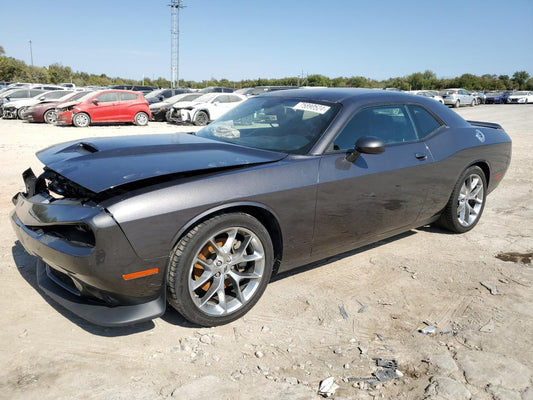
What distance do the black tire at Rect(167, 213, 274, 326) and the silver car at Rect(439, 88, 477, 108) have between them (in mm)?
32067

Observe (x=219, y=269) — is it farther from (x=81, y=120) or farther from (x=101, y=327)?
(x=81, y=120)

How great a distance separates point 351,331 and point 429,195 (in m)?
1.83

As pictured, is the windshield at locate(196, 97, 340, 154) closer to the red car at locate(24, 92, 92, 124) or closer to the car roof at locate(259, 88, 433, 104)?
the car roof at locate(259, 88, 433, 104)

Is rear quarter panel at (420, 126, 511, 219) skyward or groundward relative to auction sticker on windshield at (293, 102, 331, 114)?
groundward

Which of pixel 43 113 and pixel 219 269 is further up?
pixel 219 269

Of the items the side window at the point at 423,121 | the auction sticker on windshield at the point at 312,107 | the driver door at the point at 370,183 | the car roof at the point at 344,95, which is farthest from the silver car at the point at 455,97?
the auction sticker on windshield at the point at 312,107

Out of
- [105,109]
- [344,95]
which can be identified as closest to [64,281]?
[344,95]

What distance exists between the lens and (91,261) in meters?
2.38

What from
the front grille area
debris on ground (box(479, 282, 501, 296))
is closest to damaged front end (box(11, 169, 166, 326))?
the front grille area

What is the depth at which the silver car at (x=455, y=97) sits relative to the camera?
3225cm

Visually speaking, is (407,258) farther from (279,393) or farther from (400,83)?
(400,83)

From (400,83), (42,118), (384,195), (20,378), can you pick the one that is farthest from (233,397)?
(400,83)

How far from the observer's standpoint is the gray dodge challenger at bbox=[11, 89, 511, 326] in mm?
2484

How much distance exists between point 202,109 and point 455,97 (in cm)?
2275
